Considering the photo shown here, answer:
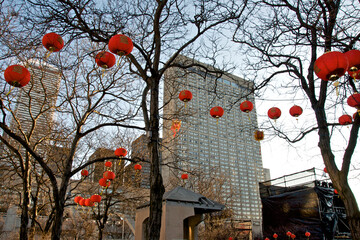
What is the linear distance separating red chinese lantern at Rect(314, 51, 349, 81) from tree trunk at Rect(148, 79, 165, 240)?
3.70 meters

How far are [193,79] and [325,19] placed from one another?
524 cm

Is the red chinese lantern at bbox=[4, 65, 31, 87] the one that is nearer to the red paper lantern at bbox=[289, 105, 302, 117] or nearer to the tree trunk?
the tree trunk

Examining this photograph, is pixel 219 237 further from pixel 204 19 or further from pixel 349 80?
pixel 204 19

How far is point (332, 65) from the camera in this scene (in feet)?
12.9

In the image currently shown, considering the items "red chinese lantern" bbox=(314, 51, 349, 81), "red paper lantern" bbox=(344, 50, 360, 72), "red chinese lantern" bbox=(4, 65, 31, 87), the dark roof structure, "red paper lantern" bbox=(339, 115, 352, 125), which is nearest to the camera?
"red chinese lantern" bbox=(314, 51, 349, 81)

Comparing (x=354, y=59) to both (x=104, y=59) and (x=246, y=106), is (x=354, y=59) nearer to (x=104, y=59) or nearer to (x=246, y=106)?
(x=246, y=106)

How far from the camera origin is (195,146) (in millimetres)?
44781

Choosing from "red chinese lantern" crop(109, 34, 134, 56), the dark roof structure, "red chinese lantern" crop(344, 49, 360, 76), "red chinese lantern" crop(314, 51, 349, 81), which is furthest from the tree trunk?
the dark roof structure

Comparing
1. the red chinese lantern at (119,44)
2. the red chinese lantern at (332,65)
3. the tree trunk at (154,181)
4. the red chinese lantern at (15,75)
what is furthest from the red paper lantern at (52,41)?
the red chinese lantern at (332,65)

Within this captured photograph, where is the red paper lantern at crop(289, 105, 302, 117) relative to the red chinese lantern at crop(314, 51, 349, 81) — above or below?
above

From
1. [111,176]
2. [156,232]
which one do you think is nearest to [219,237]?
[111,176]

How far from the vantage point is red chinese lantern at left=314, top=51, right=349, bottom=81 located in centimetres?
391

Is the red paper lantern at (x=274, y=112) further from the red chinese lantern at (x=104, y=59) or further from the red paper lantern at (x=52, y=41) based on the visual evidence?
the red paper lantern at (x=52, y=41)

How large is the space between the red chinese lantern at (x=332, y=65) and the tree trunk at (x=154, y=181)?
12.1ft
